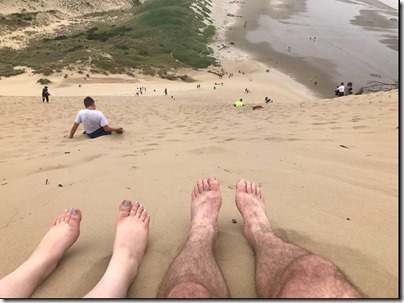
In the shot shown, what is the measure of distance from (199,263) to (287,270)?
0.43m

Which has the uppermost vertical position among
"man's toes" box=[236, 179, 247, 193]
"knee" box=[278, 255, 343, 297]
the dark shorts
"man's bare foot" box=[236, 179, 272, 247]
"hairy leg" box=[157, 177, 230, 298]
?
"knee" box=[278, 255, 343, 297]

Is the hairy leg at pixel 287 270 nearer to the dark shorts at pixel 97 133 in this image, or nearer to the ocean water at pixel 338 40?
the dark shorts at pixel 97 133

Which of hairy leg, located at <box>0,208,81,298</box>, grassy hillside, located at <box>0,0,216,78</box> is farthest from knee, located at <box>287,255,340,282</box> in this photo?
grassy hillside, located at <box>0,0,216,78</box>

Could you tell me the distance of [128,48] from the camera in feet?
83.7

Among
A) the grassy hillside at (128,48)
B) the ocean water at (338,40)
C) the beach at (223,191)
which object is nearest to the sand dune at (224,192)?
the beach at (223,191)

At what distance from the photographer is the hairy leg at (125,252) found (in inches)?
60.4

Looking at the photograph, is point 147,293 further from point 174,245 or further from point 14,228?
point 14,228

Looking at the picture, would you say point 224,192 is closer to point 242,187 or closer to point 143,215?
point 242,187

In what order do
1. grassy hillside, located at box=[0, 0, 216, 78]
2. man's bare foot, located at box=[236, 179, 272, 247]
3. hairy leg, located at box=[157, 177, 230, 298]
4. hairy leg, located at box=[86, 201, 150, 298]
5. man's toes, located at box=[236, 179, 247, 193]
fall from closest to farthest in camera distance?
hairy leg, located at box=[157, 177, 230, 298]
hairy leg, located at box=[86, 201, 150, 298]
man's bare foot, located at box=[236, 179, 272, 247]
man's toes, located at box=[236, 179, 247, 193]
grassy hillside, located at box=[0, 0, 216, 78]

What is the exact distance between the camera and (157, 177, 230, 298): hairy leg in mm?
1413

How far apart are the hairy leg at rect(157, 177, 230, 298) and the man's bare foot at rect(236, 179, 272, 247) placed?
0.59ft

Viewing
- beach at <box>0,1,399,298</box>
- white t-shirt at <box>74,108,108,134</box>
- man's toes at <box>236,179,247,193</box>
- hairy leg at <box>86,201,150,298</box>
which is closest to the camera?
hairy leg at <box>86,201,150,298</box>

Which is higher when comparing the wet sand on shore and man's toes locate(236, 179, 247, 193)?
the wet sand on shore

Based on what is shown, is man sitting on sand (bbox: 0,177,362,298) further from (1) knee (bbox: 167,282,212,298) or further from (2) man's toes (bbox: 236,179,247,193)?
(2) man's toes (bbox: 236,179,247,193)
